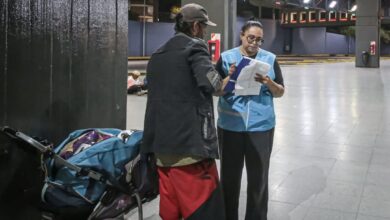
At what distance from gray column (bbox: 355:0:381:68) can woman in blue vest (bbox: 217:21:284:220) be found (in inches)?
873

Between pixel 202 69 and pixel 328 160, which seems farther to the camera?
pixel 328 160

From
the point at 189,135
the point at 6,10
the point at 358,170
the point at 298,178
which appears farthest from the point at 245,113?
the point at 358,170

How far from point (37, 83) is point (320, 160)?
11.9 ft

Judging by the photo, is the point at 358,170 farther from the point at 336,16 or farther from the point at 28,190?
the point at 336,16

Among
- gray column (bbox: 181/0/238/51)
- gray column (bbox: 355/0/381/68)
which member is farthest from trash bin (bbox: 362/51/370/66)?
gray column (bbox: 181/0/238/51)

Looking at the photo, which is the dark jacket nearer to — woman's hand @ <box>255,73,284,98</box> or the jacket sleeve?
the jacket sleeve

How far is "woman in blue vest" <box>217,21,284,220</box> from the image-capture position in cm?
307

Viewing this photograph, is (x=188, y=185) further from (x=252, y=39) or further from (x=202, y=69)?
(x=252, y=39)

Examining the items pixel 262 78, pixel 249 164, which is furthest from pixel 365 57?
pixel 262 78

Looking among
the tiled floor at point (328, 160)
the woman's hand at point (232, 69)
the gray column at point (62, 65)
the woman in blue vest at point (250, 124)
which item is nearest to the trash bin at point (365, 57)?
the tiled floor at point (328, 160)

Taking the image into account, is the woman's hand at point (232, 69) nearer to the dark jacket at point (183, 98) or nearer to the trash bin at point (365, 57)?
the dark jacket at point (183, 98)

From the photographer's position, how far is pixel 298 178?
191 inches

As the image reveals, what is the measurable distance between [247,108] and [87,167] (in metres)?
1.11

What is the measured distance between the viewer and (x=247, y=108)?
3078 mm
